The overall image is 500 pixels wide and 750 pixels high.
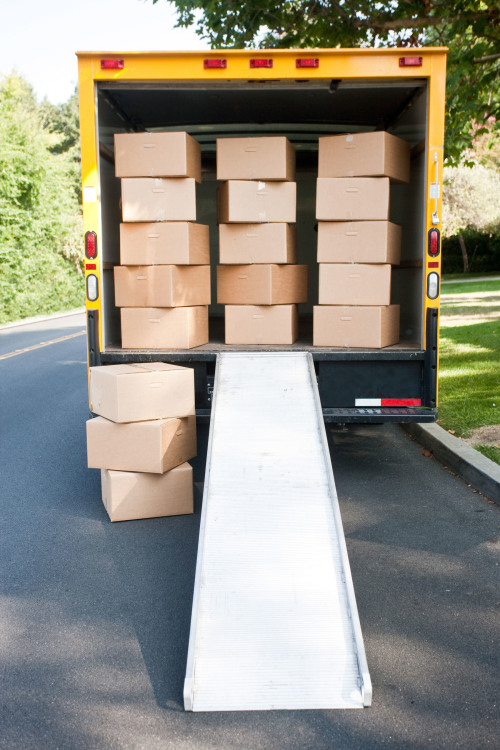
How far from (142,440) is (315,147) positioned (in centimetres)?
370

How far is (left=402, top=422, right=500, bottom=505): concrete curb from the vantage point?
215 inches

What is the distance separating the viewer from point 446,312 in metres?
18.9

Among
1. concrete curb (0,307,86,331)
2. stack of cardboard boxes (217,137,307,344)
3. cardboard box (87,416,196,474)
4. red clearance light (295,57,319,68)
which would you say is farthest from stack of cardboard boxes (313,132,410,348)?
concrete curb (0,307,86,331)

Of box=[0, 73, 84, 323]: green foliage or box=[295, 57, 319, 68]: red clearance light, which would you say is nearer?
box=[295, 57, 319, 68]: red clearance light

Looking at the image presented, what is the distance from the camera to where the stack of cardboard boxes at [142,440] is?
199 inches

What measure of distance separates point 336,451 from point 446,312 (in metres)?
12.7

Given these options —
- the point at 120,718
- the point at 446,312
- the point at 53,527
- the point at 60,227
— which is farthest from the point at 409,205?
the point at 60,227

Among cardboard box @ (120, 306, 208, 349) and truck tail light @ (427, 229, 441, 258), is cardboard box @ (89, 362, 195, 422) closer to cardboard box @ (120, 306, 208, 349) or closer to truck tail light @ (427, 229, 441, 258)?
cardboard box @ (120, 306, 208, 349)

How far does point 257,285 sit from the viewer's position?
5.82 metres

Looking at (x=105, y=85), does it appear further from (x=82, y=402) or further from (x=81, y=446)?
(x=82, y=402)

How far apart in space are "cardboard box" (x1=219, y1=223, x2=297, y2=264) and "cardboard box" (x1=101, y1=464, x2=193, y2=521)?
65.0 inches

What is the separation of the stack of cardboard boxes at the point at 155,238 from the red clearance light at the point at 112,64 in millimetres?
559

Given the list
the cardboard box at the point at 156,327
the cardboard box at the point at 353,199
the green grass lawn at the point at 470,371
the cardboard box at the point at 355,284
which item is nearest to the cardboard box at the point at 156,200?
the cardboard box at the point at 156,327

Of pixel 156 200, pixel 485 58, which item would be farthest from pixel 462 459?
pixel 485 58
